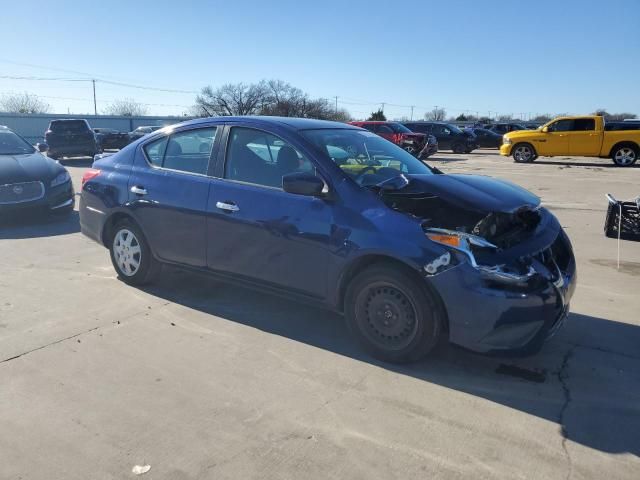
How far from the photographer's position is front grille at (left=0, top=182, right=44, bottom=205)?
8.12m

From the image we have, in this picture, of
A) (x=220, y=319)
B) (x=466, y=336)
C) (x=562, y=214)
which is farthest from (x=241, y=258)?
(x=562, y=214)

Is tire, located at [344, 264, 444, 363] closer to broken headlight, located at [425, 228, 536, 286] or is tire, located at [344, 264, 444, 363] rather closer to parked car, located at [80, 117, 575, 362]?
parked car, located at [80, 117, 575, 362]

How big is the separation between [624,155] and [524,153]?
3.73 m

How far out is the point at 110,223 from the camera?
5438 millimetres

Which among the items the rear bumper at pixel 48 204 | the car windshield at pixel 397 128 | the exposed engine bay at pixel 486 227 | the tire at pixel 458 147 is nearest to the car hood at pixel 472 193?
the exposed engine bay at pixel 486 227

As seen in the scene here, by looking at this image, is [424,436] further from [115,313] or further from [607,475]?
[115,313]

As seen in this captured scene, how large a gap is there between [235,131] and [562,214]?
730 cm

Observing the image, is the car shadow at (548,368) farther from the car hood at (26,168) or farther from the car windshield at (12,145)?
the car windshield at (12,145)

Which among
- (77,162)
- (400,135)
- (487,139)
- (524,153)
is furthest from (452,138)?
(77,162)

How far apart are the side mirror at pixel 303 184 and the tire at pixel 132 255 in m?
2.01

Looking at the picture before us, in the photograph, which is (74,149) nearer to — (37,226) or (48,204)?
(37,226)

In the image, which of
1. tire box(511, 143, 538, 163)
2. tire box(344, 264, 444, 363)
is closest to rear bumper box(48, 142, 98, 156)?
tire box(511, 143, 538, 163)

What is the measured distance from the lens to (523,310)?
3.29 metres

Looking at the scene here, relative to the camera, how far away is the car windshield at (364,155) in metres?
4.07
